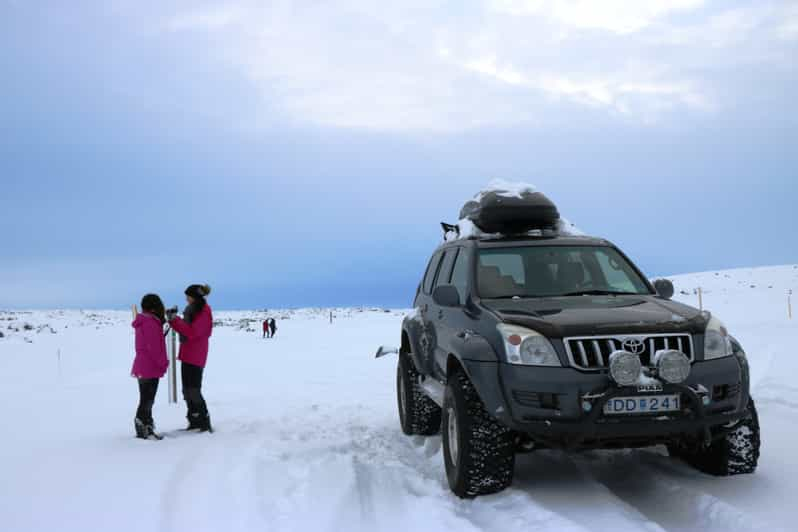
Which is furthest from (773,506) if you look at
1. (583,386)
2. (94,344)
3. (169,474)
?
(94,344)

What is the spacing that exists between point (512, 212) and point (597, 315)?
198 centimetres

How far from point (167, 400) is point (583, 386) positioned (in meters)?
8.35

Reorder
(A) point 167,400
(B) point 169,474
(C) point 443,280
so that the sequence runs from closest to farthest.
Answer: (B) point 169,474, (C) point 443,280, (A) point 167,400

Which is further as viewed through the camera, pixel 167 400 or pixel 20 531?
pixel 167 400

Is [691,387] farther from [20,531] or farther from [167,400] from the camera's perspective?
[167,400]

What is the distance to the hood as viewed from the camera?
4.67 meters

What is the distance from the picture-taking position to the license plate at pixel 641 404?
452 cm

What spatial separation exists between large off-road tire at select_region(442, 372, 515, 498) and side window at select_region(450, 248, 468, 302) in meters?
1.28

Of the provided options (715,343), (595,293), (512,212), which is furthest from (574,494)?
(512,212)

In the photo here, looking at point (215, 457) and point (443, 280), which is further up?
point (443, 280)

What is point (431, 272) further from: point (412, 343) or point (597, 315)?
point (597, 315)

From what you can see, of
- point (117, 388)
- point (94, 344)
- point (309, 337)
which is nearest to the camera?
point (117, 388)

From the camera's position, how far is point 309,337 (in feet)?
96.9

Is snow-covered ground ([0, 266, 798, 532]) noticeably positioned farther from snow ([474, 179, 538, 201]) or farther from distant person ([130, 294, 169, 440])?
snow ([474, 179, 538, 201])
